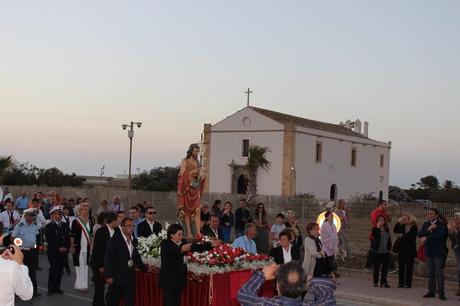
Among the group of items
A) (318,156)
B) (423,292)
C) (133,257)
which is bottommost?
(423,292)

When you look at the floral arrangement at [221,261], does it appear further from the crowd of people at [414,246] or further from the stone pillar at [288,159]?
the stone pillar at [288,159]

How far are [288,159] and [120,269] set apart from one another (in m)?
44.3

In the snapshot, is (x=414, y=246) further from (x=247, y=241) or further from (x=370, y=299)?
(x=247, y=241)

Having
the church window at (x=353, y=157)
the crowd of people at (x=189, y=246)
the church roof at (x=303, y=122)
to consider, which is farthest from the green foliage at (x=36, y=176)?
the crowd of people at (x=189, y=246)

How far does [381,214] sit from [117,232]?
847cm

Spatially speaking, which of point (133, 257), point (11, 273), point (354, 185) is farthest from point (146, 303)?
point (354, 185)

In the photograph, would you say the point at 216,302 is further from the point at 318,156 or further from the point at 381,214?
the point at 318,156

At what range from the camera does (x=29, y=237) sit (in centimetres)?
1220

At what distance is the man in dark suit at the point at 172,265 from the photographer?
28.7 feet

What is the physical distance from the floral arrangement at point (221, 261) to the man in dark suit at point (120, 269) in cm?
105

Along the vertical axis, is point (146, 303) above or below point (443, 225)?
below

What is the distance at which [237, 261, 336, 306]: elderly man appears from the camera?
416 cm

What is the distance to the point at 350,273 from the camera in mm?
17031

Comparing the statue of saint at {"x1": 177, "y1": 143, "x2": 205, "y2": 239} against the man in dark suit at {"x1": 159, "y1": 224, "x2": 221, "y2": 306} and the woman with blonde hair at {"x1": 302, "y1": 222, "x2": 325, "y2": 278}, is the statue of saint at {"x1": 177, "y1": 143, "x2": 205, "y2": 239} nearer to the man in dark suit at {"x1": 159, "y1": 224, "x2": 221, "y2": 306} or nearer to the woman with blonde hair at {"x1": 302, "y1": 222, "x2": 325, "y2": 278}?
the woman with blonde hair at {"x1": 302, "y1": 222, "x2": 325, "y2": 278}
